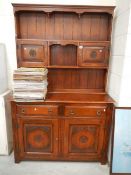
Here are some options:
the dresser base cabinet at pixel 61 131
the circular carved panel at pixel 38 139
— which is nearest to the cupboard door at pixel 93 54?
the dresser base cabinet at pixel 61 131

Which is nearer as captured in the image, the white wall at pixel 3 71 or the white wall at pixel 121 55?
the white wall at pixel 121 55

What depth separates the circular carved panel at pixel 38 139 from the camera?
6.48ft

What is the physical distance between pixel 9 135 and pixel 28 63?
3.40ft

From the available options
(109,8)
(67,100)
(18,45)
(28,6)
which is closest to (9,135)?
(67,100)

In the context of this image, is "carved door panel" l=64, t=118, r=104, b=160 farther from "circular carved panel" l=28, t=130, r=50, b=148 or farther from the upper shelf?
the upper shelf

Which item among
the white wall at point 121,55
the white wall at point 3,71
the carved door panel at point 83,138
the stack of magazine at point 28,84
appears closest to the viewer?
the white wall at point 121,55

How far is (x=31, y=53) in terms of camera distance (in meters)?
2.02

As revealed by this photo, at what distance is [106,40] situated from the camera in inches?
82.6

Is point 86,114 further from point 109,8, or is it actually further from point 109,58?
point 109,8

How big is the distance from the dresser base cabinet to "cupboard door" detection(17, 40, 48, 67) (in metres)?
0.52

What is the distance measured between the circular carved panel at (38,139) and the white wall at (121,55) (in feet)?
3.16

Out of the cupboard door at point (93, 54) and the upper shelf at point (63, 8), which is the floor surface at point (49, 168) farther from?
the upper shelf at point (63, 8)

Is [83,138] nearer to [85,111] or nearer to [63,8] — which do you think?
[85,111]

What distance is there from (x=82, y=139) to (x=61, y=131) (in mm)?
285
